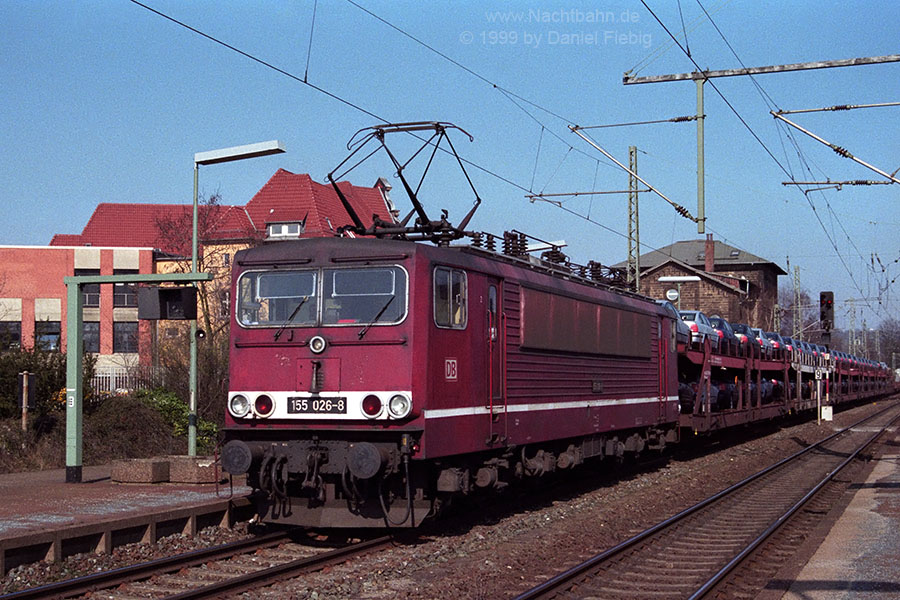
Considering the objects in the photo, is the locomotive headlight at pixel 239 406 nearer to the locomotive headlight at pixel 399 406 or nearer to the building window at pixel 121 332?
the locomotive headlight at pixel 399 406

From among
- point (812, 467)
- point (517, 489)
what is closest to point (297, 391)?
point (517, 489)

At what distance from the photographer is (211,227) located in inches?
1442

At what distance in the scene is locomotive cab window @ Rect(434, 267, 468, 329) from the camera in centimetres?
1152

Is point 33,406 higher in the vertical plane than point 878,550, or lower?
higher

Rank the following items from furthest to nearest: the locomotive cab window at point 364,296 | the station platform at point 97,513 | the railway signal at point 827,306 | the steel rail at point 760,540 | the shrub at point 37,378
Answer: the railway signal at point 827,306 → the shrub at point 37,378 → the locomotive cab window at point 364,296 → the station platform at point 97,513 → the steel rail at point 760,540

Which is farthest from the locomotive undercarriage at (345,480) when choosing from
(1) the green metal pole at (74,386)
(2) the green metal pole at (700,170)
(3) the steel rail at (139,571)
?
(2) the green metal pole at (700,170)

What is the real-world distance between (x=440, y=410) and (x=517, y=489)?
16.4 feet

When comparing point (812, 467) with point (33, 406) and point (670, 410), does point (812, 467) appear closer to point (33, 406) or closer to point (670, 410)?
point (670, 410)

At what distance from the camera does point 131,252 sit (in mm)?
53906

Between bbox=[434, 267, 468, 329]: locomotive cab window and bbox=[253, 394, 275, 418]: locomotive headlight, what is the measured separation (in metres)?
2.08

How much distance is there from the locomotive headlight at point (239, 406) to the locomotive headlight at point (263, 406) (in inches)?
4.5

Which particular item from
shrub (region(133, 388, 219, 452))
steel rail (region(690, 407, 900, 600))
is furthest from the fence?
steel rail (region(690, 407, 900, 600))

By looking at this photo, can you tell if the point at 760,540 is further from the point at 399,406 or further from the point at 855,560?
the point at 399,406

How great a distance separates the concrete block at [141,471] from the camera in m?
14.8
